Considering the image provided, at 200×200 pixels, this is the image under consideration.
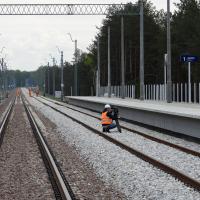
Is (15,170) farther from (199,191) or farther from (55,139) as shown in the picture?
(55,139)

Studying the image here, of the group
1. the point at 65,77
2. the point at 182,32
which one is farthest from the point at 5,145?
the point at 65,77

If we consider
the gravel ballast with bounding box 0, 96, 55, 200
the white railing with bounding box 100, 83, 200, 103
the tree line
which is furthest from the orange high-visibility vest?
the tree line

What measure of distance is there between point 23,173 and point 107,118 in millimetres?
11004

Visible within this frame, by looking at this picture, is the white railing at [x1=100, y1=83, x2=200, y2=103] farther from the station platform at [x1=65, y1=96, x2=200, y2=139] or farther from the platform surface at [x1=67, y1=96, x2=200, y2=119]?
the station platform at [x1=65, y1=96, x2=200, y2=139]

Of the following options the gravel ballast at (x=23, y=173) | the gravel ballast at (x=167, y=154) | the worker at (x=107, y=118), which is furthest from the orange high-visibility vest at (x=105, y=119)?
the gravel ballast at (x=23, y=173)

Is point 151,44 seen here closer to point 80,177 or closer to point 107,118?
point 107,118

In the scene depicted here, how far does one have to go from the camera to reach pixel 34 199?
919cm

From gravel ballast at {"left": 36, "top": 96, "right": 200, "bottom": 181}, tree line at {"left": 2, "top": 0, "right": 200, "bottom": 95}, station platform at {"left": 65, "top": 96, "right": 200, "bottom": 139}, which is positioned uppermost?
tree line at {"left": 2, "top": 0, "right": 200, "bottom": 95}

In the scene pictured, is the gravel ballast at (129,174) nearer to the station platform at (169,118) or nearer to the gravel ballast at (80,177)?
the gravel ballast at (80,177)

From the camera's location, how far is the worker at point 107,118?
22469mm

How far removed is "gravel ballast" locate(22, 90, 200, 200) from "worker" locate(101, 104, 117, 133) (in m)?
3.83

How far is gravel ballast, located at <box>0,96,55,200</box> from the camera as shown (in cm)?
966

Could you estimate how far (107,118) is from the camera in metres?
22.9

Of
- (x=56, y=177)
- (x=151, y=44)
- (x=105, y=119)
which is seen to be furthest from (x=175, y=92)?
(x=56, y=177)
